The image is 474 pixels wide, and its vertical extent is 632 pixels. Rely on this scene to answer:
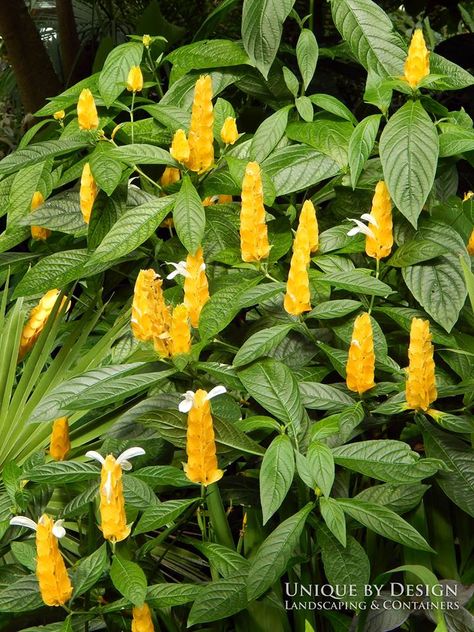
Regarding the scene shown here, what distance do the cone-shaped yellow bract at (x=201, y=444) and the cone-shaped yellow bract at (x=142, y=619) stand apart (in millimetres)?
161

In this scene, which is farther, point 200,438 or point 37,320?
point 37,320

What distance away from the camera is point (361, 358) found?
1.12 meters

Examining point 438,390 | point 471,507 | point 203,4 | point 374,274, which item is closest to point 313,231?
point 374,274

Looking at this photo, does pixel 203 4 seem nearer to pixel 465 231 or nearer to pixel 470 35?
pixel 470 35

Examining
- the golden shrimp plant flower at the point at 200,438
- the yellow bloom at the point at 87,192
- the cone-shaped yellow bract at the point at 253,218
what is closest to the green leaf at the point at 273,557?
the golden shrimp plant flower at the point at 200,438

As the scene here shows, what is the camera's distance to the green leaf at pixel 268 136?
139 cm

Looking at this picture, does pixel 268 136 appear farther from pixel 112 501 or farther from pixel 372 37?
pixel 112 501

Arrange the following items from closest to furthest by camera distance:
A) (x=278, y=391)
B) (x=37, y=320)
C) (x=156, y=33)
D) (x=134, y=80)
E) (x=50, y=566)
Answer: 1. (x=50, y=566)
2. (x=278, y=391)
3. (x=134, y=80)
4. (x=37, y=320)
5. (x=156, y=33)

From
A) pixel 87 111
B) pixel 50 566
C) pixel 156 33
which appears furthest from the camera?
pixel 156 33

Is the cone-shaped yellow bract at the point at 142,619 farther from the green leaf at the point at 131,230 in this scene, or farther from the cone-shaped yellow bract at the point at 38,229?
the cone-shaped yellow bract at the point at 38,229

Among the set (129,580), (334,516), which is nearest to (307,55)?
(334,516)

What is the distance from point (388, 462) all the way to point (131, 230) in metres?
0.47

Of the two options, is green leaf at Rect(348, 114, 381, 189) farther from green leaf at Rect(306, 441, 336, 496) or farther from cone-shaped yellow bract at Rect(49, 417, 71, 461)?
cone-shaped yellow bract at Rect(49, 417, 71, 461)

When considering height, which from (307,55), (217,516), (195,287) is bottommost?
(217,516)
